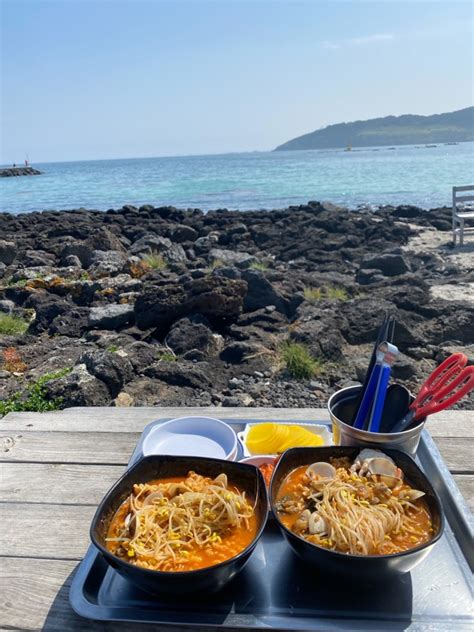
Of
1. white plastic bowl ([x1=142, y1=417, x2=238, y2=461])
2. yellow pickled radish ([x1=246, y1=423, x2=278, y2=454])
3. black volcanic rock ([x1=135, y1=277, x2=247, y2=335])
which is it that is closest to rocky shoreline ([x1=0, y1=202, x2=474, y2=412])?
black volcanic rock ([x1=135, y1=277, x2=247, y2=335])

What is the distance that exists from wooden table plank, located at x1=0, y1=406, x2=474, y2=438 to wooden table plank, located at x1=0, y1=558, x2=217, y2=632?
73 cm

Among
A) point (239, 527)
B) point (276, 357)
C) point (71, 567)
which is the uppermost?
point (239, 527)

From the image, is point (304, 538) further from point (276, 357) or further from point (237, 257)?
point (237, 257)

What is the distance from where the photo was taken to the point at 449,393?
4.48ft

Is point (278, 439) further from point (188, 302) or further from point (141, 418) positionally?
point (188, 302)

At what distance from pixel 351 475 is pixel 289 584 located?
0.28m

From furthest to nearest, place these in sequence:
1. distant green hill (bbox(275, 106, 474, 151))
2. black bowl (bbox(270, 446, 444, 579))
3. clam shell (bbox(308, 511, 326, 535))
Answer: distant green hill (bbox(275, 106, 474, 151)) < clam shell (bbox(308, 511, 326, 535)) < black bowl (bbox(270, 446, 444, 579))

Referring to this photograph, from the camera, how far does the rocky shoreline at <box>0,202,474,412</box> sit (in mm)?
4488

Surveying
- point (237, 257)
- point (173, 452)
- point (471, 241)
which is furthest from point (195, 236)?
point (173, 452)

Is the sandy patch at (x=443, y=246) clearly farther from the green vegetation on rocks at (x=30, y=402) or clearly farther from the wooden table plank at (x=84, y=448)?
the wooden table plank at (x=84, y=448)

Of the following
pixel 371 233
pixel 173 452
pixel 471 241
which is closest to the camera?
pixel 173 452

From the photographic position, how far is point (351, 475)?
125 cm

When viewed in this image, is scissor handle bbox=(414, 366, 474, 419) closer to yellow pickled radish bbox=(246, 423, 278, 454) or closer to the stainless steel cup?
the stainless steel cup

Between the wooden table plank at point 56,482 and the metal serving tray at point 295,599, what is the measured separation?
382mm
